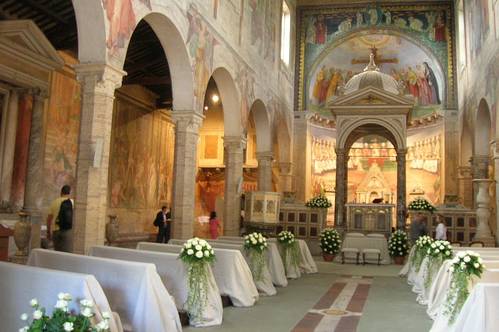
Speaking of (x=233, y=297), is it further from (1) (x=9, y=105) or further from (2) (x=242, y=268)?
(1) (x=9, y=105)

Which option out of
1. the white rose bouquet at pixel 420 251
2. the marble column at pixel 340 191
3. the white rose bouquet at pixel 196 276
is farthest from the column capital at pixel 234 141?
the white rose bouquet at pixel 196 276

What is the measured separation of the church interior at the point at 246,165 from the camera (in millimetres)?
6391

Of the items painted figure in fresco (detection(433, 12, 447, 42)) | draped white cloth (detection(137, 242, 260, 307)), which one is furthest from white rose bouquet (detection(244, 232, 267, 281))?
painted figure in fresco (detection(433, 12, 447, 42))

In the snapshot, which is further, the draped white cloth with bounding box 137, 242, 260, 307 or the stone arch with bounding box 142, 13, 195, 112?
the stone arch with bounding box 142, 13, 195, 112

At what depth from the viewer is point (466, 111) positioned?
20891mm

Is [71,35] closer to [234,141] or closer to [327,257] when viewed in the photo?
[234,141]

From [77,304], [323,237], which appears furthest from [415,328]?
[323,237]

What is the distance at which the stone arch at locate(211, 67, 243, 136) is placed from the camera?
50.0ft

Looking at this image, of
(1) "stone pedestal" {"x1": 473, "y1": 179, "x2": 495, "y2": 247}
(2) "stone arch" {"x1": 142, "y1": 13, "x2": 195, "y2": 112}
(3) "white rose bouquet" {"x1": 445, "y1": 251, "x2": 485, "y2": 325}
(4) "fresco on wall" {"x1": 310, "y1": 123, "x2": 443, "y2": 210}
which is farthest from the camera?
(4) "fresco on wall" {"x1": 310, "y1": 123, "x2": 443, "y2": 210}

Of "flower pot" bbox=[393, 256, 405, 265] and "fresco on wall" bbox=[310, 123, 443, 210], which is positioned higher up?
"fresco on wall" bbox=[310, 123, 443, 210]

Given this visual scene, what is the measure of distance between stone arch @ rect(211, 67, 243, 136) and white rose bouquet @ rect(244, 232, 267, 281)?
22.3 feet

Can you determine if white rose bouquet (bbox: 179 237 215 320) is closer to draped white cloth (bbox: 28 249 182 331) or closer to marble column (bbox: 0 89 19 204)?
draped white cloth (bbox: 28 249 182 331)

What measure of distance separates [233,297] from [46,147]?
26.1 feet

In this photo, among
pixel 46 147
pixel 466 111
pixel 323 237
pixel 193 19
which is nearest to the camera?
pixel 193 19
